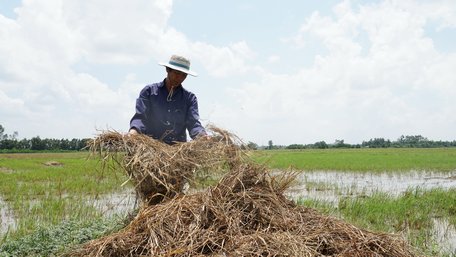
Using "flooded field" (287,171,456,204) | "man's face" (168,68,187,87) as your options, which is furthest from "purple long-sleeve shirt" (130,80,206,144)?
"flooded field" (287,171,456,204)

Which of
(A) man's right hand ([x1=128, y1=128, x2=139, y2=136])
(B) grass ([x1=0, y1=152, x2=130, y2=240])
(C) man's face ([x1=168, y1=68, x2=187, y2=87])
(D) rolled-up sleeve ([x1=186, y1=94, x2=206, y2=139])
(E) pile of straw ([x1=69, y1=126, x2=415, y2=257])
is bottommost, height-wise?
(B) grass ([x1=0, y1=152, x2=130, y2=240])

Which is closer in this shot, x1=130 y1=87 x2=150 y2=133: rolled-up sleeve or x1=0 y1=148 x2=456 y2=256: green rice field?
x1=130 y1=87 x2=150 y2=133: rolled-up sleeve

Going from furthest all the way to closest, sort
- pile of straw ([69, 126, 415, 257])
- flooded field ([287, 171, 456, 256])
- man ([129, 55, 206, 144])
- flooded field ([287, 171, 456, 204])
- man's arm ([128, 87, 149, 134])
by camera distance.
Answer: flooded field ([287, 171, 456, 204]) → flooded field ([287, 171, 456, 256]) → man ([129, 55, 206, 144]) → man's arm ([128, 87, 149, 134]) → pile of straw ([69, 126, 415, 257])

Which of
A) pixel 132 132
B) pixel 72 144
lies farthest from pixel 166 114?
pixel 72 144

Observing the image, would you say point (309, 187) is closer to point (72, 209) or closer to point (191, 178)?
point (72, 209)

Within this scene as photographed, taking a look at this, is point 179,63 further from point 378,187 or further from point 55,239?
point 378,187

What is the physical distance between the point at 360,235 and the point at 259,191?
0.78 meters

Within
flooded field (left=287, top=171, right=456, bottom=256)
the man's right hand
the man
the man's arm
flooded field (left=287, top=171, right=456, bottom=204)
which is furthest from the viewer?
flooded field (left=287, top=171, right=456, bottom=204)

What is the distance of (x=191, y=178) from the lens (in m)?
3.31

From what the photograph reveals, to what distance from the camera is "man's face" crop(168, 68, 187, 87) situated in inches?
152

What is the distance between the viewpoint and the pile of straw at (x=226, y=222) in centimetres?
257

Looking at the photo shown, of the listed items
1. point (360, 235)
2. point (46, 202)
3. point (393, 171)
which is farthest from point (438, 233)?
point (393, 171)

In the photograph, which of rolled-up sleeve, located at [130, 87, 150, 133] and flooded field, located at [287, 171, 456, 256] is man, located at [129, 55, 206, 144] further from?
flooded field, located at [287, 171, 456, 256]

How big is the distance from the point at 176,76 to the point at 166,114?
39 centimetres
